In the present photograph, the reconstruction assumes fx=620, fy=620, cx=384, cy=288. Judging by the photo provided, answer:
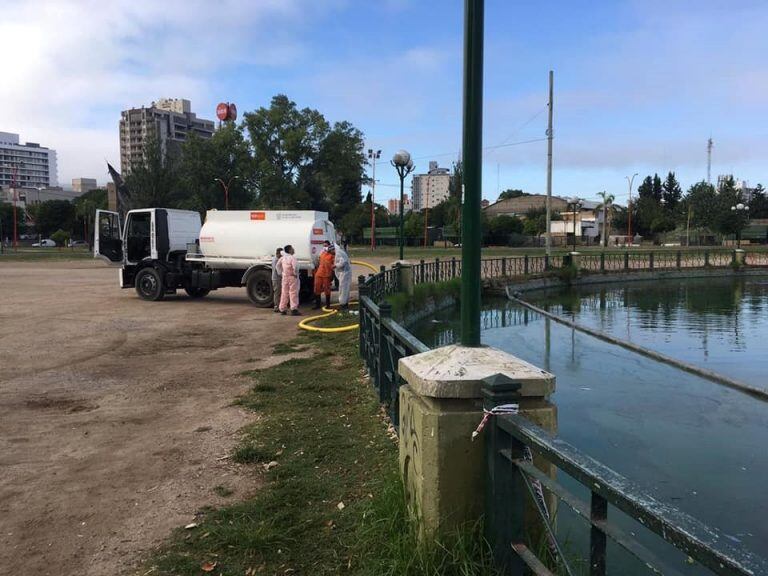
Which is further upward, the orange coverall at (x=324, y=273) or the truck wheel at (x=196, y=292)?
the orange coverall at (x=324, y=273)

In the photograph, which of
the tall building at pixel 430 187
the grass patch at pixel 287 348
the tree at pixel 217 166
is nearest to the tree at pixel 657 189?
the tall building at pixel 430 187

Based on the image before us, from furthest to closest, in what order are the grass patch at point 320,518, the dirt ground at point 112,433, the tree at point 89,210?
the tree at point 89,210, the dirt ground at point 112,433, the grass patch at point 320,518

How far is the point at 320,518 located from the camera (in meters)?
4.11

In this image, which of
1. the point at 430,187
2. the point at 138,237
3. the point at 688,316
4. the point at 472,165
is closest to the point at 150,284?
the point at 138,237

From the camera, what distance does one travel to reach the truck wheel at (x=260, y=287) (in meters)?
16.8

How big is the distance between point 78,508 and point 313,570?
6.53ft

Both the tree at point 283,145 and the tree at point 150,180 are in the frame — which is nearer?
the tree at point 150,180

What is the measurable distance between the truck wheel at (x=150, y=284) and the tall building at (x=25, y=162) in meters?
177

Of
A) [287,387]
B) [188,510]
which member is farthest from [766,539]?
[287,387]

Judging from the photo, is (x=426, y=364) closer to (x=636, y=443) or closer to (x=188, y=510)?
(x=188, y=510)

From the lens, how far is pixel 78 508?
4.40 metres

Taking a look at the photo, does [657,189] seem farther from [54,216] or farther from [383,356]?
[383,356]

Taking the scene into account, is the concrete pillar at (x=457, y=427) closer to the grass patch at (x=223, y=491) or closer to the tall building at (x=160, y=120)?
the grass patch at (x=223, y=491)

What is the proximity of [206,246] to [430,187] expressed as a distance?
136989 millimetres
